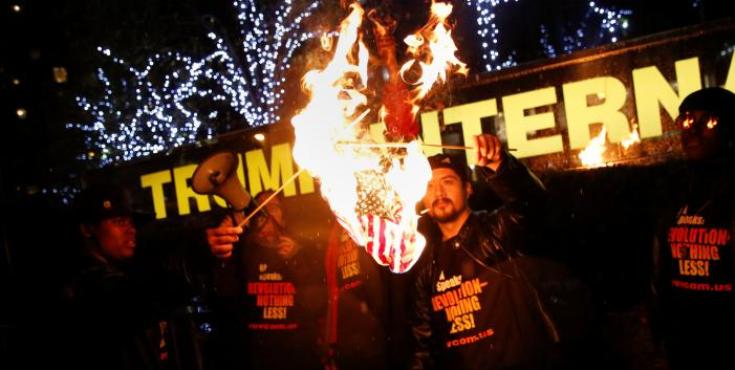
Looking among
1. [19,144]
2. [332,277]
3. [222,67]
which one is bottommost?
[332,277]

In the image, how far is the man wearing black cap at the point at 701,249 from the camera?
3697 millimetres

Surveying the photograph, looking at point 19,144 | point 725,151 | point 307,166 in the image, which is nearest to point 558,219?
point 725,151

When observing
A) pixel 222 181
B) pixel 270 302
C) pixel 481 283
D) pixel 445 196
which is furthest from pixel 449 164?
pixel 270 302

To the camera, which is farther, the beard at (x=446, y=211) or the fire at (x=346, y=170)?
the beard at (x=446, y=211)

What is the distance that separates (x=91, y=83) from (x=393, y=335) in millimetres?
11677

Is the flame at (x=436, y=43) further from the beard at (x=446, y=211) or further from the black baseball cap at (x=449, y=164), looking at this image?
the beard at (x=446, y=211)

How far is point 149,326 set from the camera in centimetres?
366

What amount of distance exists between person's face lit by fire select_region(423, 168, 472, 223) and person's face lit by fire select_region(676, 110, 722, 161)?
5.79ft

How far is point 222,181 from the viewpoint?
156 inches

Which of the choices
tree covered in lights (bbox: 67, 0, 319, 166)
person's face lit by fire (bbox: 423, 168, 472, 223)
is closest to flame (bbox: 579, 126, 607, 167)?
person's face lit by fire (bbox: 423, 168, 472, 223)

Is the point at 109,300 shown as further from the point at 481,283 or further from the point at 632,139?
the point at 632,139

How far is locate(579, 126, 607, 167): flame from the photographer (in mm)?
6074

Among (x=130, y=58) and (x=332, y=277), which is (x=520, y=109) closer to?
(x=332, y=277)

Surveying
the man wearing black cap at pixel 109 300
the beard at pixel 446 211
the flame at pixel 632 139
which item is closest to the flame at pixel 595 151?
the flame at pixel 632 139
